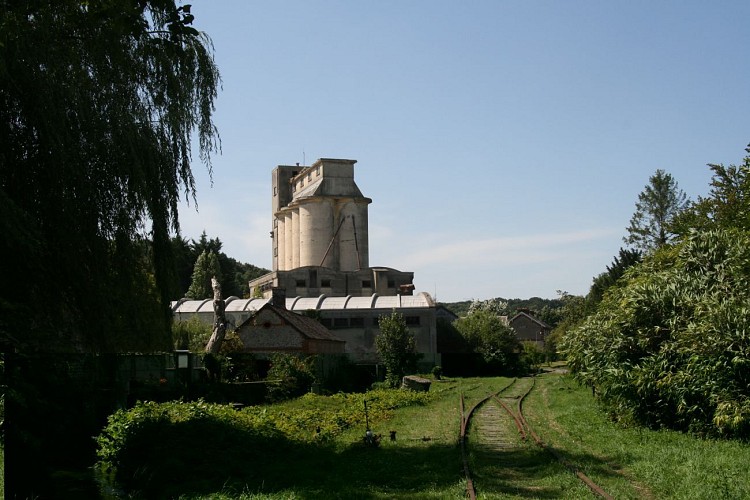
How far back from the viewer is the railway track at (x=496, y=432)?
12.5 m

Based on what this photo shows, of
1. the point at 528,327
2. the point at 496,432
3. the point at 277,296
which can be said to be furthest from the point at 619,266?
the point at 528,327

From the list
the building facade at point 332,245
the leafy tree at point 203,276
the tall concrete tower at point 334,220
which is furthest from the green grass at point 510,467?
the leafy tree at point 203,276

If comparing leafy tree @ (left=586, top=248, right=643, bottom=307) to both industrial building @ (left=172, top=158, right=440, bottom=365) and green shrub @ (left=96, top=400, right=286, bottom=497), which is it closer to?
industrial building @ (left=172, top=158, right=440, bottom=365)

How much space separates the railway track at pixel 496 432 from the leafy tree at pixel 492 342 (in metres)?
32.3

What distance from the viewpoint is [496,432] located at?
64.5ft

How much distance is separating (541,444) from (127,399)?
1329 cm

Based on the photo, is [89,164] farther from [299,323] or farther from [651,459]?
[299,323]

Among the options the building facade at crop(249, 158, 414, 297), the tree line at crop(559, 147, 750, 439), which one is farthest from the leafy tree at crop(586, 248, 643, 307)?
the tree line at crop(559, 147, 750, 439)

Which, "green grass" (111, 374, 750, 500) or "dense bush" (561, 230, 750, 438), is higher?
"dense bush" (561, 230, 750, 438)

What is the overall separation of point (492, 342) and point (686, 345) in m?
45.9

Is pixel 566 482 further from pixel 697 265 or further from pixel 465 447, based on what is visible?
pixel 697 265

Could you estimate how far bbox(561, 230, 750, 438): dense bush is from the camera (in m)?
16.1

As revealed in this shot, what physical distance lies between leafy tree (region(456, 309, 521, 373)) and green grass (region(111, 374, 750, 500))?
4155cm

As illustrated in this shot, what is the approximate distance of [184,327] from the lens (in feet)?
169
